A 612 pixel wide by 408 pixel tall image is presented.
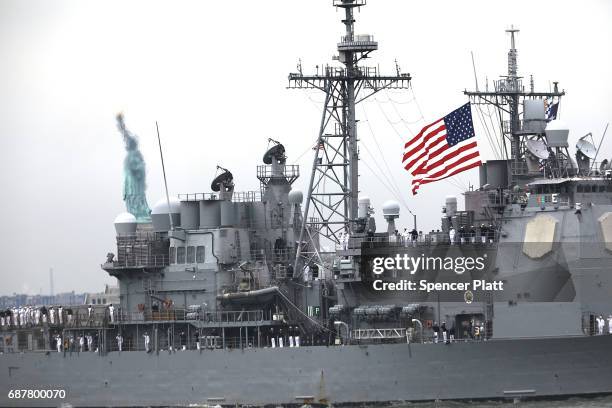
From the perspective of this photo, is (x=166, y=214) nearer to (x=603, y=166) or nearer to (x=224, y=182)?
(x=224, y=182)

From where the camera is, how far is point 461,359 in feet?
128

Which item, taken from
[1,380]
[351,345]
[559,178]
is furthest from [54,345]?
[559,178]

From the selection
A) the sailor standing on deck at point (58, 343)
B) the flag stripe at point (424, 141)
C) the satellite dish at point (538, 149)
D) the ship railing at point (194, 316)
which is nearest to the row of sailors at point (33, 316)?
the sailor standing on deck at point (58, 343)

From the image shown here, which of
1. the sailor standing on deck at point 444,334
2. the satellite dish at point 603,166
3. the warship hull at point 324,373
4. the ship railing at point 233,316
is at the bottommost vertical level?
the warship hull at point 324,373

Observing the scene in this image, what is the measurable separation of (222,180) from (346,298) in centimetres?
695

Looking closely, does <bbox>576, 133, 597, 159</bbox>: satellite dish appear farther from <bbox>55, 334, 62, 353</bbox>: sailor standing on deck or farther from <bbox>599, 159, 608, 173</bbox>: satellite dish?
<bbox>55, 334, 62, 353</bbox>: sailor standing on deck

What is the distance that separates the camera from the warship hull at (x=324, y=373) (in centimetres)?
3834

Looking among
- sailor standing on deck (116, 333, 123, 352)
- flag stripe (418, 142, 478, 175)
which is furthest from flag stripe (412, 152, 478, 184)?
sailor standing on deck (116, 333, 123, 352)

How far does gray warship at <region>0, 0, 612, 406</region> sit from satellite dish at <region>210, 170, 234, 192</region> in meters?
0.04

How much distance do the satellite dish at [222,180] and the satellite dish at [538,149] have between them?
34.6 feet

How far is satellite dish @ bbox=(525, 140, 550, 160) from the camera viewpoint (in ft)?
136

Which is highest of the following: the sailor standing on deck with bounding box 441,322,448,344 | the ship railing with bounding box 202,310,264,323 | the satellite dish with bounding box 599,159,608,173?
the satellite dish with bounding box 599,159,608,173

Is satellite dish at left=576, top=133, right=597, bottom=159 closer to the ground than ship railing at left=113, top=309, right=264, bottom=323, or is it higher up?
higher up

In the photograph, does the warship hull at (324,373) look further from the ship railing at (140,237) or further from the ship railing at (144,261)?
the ship railing at (140,237)
